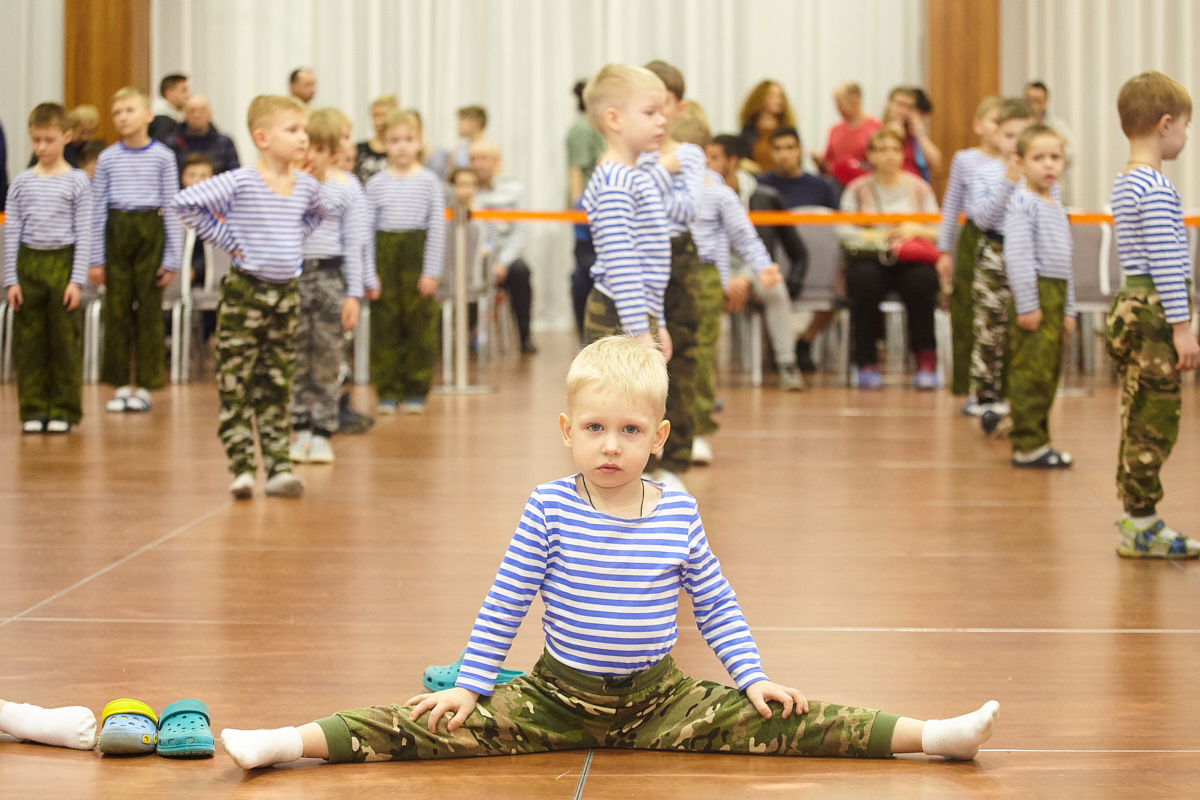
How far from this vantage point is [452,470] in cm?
635

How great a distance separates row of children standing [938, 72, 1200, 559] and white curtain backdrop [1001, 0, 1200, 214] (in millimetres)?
5569

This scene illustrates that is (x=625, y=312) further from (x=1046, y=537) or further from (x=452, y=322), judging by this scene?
(x=452, y=322)

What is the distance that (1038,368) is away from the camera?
6.25 meters

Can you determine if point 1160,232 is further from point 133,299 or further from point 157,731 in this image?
point 133,299

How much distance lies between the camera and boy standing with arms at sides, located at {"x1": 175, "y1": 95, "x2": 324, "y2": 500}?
17.9 ft

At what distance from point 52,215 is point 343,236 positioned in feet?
4.91

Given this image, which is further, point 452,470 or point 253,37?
point 253,37

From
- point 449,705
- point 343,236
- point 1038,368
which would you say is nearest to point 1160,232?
point 1038,368

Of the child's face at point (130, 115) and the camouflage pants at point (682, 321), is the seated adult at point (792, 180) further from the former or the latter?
the camouflage pants at point (682, 321)

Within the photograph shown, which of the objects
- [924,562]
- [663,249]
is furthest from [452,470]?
[924,562]

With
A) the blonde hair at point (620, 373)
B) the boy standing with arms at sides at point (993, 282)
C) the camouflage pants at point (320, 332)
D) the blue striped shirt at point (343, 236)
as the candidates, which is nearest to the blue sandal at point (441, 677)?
the blonde hair at point (620, 373)

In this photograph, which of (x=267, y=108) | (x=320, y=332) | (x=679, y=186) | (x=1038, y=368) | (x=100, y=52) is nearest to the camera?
(x=267, y=108)

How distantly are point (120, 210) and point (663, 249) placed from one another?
4.37 meters

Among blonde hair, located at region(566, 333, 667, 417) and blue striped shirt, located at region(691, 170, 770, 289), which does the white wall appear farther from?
blonde hair, located at region(566, 333, 667, 417)
